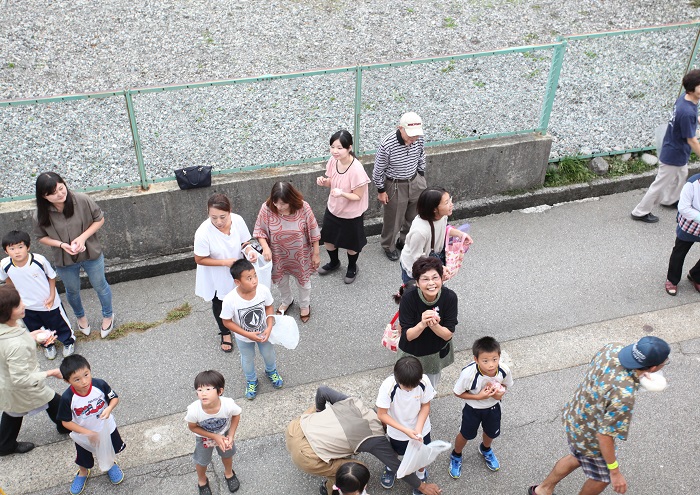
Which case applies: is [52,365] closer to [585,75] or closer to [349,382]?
[349,382]

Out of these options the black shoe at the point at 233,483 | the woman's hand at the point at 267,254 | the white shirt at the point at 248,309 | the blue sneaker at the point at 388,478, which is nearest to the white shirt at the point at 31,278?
the white shirt at the point at 248,309

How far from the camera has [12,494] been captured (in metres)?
4.49

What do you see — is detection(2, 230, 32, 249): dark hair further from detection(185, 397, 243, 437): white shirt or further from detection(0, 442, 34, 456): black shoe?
detection(185, 397, 243, 437): white shirt

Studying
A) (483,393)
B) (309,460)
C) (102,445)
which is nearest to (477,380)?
(483,393)

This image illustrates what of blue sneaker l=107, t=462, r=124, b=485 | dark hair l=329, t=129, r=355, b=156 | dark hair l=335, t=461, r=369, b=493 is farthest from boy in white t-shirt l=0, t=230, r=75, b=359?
dark hair l=335, t=461, r=369, b=493

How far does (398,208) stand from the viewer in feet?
21.3

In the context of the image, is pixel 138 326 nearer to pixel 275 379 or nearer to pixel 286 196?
pixel 275 379

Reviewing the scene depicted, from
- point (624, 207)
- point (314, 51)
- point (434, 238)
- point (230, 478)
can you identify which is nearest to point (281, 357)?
point (230, 478)

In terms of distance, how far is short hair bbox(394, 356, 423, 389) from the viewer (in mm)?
3953

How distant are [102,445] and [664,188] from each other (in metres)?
6.19

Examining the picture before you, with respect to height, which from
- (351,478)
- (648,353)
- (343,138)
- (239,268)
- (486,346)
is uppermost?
(343,138)

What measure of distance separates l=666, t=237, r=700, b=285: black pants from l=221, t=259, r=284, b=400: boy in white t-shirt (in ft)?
12.9

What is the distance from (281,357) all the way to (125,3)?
26.1 feet

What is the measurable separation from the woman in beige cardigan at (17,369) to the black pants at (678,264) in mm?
5459
